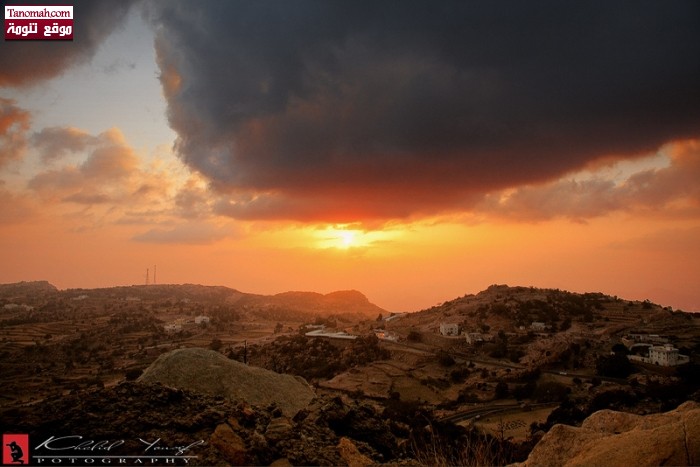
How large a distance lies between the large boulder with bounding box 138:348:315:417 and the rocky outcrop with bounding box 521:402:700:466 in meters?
8.61

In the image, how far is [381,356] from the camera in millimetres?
59594

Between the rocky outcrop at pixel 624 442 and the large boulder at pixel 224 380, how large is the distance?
28.3 ft

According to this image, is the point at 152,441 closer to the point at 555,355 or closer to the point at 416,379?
the point at 416,379

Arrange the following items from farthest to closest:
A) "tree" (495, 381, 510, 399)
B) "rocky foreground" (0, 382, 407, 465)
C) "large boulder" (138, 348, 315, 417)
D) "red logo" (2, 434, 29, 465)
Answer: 1. "tree" (495, 381, 510, 399)
2. "large boulder" (138, 348, 315, 417)
3. "rocky foreground" (0, 382, 407, 465)
4. "red logo" (2, 434, 29, 465)

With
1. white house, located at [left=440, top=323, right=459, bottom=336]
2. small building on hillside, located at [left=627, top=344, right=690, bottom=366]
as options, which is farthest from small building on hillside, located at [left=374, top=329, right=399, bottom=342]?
small building on hillside, located at [left=627, top=344, right=690, bottom=366]

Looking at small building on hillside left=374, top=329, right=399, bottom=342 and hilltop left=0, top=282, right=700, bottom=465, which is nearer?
hilltop left=0, top=282, right=700, bottom=465

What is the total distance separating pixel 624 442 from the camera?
6.25 meters

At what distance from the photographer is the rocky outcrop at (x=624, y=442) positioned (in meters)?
5.56

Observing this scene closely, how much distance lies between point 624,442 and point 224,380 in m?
12.2

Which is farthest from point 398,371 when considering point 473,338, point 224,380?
point 224,380

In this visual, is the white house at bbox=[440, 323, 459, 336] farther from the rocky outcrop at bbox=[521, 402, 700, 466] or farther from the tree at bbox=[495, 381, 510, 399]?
the rocky outcrop at bbox=[521, 402, 700, 466]

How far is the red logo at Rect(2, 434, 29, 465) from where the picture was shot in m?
6.66

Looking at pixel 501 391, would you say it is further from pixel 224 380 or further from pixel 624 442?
pixel 624 442

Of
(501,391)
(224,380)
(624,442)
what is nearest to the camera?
(624,442)
